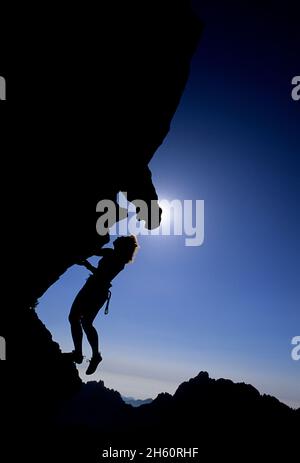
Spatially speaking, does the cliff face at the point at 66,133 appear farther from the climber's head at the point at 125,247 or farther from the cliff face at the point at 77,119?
the climber's head at the point at 125,247

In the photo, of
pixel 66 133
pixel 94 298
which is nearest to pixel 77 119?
pixel 66 133

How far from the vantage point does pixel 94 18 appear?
24.6 feet

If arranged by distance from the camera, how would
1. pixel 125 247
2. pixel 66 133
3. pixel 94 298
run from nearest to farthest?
1. pixel 66 133
2. pixel 94 298
3. pixel 125 247

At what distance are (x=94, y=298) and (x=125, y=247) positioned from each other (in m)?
1.94

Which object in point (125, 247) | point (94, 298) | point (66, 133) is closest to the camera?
point (66, 133)

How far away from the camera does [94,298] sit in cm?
923

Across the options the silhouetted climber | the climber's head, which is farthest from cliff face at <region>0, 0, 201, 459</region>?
the climber's head

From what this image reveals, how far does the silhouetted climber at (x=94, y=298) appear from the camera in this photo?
913 cm

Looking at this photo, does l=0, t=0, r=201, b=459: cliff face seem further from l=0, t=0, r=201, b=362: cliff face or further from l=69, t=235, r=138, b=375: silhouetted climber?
l=69, t=235, r=138, b=375: silhouetted climber

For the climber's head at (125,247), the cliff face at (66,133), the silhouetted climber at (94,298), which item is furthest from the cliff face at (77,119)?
the climber's head at (125,247)

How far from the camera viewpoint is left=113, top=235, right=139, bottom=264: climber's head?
9.79 meters

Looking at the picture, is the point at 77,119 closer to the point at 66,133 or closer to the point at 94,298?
the point at 66,133
